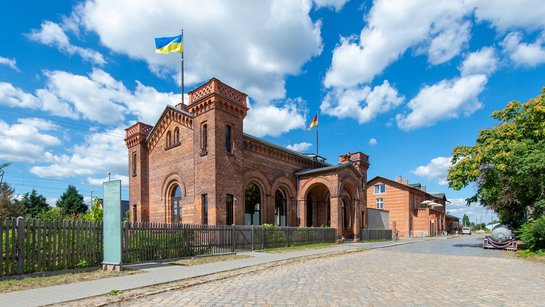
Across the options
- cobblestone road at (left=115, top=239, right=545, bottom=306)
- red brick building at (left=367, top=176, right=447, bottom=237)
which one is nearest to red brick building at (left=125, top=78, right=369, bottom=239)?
cobblestone road at (left=115, top=239, right=545, bottom=306)

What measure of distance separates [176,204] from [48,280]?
1506cm

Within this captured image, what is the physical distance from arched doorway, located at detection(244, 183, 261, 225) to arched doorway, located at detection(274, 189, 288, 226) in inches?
89.6

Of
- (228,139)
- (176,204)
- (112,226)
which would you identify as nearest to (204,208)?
(176,204)

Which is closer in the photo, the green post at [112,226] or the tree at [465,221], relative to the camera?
the green post at [112,226]

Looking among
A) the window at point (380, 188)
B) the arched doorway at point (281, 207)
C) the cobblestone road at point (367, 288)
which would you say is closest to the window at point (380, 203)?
the window at point (380, 188)

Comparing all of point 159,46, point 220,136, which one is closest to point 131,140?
point 159,46

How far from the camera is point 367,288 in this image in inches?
314

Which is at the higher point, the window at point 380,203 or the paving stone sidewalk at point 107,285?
the paving stone sidewalk at point 107,285

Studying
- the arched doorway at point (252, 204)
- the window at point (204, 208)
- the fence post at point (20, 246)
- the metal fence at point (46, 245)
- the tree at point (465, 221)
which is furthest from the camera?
the tree at point (465, 221)

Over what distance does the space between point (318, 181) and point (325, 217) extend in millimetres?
5153

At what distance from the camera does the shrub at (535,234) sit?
1596 cm

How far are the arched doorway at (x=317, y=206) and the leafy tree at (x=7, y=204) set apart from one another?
2112cm

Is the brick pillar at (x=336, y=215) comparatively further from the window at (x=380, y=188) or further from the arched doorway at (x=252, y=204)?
the window at (x=380, y=188)

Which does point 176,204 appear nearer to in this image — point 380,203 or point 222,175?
point 222,175
